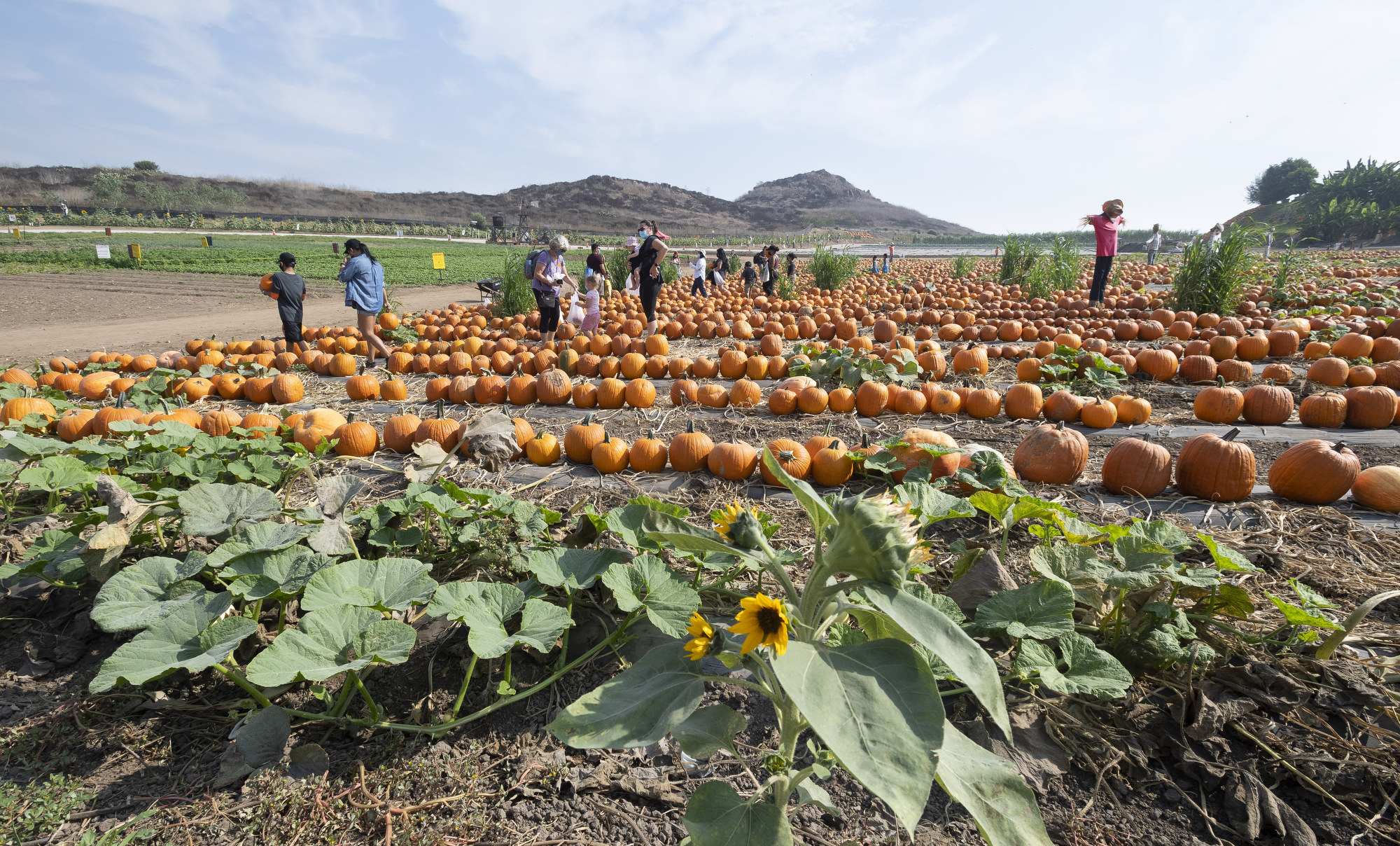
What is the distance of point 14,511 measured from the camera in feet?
10.4

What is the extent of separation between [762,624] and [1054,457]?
3149 millimetres

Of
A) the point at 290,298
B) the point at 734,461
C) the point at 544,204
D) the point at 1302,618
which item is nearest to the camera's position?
the point at 1302,618

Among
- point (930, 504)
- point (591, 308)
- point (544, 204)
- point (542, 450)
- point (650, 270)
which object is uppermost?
point (544, 204)

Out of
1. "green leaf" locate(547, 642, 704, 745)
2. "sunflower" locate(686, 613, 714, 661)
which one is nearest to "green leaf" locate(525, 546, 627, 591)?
"green leaf" locate(547, 642, 704, 745)

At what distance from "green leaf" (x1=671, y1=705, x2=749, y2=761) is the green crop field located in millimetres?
13255

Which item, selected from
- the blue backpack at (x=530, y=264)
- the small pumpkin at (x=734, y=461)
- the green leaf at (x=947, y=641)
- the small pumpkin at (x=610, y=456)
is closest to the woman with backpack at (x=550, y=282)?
the blue backpack at (x=530, y=264)

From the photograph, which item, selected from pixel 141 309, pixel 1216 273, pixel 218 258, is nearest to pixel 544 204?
pixel 218 258

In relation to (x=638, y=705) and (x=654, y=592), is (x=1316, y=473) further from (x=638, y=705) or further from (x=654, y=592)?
(x=638, y=705)

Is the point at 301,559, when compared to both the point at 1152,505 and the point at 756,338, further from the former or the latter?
the point at 756,338

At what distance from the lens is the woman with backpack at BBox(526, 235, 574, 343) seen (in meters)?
8.40

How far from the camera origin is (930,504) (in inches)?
87.0

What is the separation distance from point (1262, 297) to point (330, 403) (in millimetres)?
14712

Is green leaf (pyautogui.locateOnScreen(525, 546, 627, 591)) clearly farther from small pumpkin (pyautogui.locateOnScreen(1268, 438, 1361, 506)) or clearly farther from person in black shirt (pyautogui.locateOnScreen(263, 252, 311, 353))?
person in black shirt (pyautogui.locateOnScreen(263, 252, 311, 353))

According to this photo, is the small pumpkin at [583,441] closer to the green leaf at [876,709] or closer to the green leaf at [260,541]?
the green leaf at [260,541]
